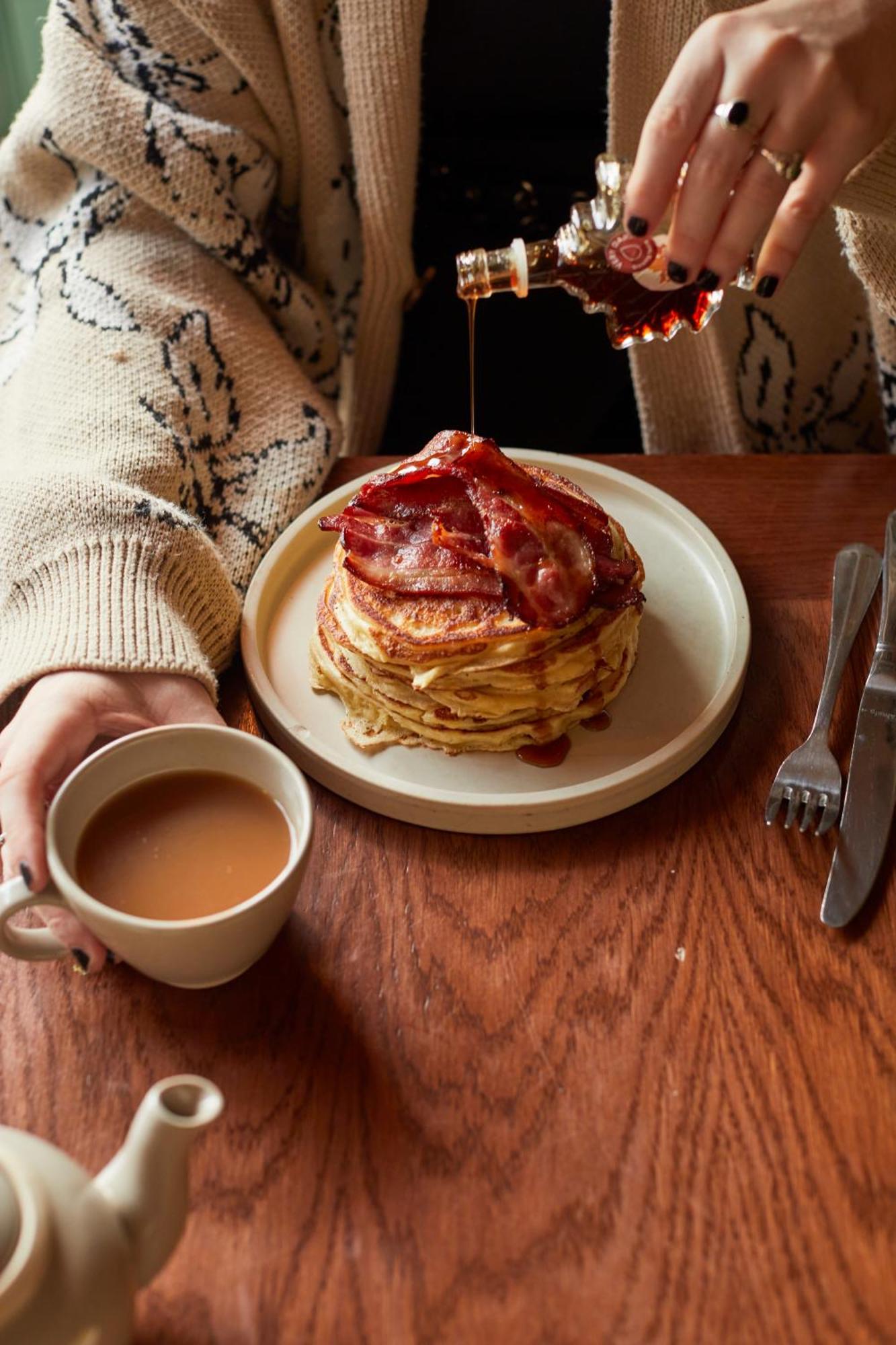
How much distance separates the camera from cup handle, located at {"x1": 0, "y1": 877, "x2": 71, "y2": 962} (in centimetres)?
82

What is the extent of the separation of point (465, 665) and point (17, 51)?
1.94m

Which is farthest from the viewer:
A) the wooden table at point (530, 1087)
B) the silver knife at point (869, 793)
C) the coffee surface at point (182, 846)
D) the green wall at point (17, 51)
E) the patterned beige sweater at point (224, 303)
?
the green wall at point (17, 51)

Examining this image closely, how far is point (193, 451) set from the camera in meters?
1.38

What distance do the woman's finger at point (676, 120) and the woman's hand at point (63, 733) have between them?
663mm

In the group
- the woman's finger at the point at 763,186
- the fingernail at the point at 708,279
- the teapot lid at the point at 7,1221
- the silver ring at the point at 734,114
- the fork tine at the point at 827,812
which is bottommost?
the fork tine at the point at 827,812

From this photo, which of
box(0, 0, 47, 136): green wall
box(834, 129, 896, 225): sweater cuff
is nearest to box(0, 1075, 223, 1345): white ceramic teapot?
box(834, 129, 896, 225): sweater cuff

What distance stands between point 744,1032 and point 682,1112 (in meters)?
0.09

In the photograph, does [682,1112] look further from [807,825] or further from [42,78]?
[42,78]

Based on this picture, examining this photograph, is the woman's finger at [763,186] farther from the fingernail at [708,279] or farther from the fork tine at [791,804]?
the fork tine at [791,804]

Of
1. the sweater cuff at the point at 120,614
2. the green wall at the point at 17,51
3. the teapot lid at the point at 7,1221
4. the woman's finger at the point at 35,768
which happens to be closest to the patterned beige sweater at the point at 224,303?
the sweater cuff at the point at 120,614

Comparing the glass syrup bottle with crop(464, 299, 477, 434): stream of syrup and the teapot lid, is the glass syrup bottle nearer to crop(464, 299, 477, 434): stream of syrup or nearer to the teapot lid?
crop(464, 299, 477, 434): stream of syrup

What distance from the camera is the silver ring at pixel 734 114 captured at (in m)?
1.01

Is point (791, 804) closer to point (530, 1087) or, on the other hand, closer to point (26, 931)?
point (530, 1087)

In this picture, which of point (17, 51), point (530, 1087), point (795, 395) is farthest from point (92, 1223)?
point (17, 51)
